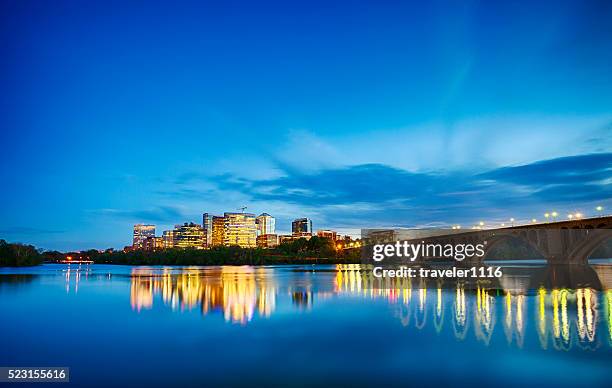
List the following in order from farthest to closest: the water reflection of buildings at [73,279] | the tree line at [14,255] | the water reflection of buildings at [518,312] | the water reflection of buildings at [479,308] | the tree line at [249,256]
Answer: the tree line at [249,256], the tree line at [14,255], the water reflection of buildings at [73,279], the water reflection of buildings at [479,308], the water reflection of buildings at [518,312]

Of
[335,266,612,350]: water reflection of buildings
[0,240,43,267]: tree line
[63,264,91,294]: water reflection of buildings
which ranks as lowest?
[63,264,91,294]: water reflection of buildings

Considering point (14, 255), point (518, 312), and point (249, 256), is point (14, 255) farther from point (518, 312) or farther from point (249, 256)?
point (518, 312)

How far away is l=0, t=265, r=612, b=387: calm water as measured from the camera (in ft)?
55.3

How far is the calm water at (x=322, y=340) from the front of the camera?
55.3 ft

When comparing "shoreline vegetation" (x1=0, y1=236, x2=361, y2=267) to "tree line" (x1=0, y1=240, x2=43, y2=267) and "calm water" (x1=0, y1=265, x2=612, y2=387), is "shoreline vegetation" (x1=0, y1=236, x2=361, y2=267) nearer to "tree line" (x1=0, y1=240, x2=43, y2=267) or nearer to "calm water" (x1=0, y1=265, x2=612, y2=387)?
"tree line" (x1=0, y1=240, x2=43, y2=267)

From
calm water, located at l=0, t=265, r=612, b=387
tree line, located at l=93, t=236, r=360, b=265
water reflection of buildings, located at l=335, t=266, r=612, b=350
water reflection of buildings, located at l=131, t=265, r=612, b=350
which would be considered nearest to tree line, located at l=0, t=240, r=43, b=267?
tree line, located at l=93, t=236, r=360, b=265

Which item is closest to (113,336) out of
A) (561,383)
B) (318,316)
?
(318,316)

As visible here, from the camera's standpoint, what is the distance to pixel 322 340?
76.8 ft

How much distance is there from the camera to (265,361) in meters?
19.0

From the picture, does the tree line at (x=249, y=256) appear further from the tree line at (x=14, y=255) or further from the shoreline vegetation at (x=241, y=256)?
the tree line at (x=14, y=255)

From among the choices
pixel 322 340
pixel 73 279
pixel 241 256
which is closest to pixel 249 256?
pixel 241 256

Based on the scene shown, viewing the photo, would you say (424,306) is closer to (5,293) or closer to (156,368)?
(156,368)

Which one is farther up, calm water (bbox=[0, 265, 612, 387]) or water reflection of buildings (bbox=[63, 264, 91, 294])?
calm water (bbox=[0, 265, 612, 387])

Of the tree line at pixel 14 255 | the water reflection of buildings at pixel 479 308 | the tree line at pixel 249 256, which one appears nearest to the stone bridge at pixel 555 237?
the water reflection of buildings at pixel 479 308
